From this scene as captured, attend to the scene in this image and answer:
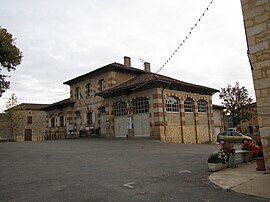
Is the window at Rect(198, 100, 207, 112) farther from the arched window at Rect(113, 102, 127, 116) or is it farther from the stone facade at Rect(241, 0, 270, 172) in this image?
the stone facade at Rect(241, 0, 270, 172)

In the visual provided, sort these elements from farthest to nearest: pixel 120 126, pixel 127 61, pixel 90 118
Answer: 1. pixel 127 61
2. pixel 90 118
3. pixel 120 126

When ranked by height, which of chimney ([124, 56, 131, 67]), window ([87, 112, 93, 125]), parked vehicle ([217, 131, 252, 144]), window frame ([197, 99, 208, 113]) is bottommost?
parked vehicle ([217, 131, 252, 144])

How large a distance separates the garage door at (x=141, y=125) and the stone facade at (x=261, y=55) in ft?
44.6

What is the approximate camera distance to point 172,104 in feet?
67.6

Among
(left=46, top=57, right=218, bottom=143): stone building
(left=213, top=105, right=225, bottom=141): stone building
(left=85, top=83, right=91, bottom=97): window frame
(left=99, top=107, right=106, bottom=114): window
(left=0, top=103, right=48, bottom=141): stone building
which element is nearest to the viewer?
(left=46, top=57, right=218, bottom=143): stone building

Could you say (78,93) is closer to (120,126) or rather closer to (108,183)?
(120,126)

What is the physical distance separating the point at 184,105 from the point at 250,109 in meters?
19.3

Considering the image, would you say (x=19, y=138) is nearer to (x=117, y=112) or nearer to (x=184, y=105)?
(x=117, y=112)

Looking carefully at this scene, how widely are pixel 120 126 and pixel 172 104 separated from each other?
5.21m

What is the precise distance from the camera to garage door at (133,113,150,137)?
19.8 metres

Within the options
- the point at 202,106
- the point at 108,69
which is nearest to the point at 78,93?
the point at 108,69

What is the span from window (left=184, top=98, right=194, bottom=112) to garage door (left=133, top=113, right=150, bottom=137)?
13.9 ft

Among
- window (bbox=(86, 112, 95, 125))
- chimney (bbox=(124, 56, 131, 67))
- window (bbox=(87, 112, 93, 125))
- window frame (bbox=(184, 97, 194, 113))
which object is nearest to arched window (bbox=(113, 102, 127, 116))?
window (bbox=(86, 112, 95, 125))

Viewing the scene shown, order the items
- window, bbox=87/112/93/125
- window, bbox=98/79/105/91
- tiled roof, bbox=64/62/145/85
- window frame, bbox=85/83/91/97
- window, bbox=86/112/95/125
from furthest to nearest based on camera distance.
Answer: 1. window frame, bbox=85/83/91/97
2. window, bbox=87/112/93/125
3. window, bbox=86/112/95/125
4. window, bbox=98/79/105/91
5. tiled roof, bbox=64/62/145/85
